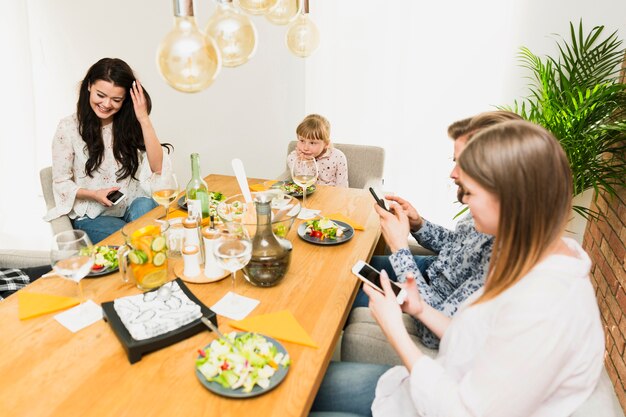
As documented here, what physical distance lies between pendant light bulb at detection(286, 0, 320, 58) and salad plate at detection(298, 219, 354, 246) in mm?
676

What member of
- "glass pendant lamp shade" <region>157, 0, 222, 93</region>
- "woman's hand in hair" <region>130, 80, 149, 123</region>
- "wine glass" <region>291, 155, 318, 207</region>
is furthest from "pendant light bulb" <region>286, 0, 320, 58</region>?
"woman's hand in hair" <region>130, 80, 149, 123</region>

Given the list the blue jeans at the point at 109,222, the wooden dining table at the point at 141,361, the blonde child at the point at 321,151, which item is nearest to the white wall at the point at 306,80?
the blonde child at the point at 321,151

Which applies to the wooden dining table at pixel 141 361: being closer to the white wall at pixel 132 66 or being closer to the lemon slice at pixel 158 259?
the lemon slice at pixel 158 259

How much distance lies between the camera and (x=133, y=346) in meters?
1.05

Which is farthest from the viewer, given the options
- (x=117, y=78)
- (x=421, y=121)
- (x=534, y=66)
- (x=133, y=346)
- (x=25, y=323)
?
(x=421, y=121)

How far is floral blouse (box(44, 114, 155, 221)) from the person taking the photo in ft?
7.31

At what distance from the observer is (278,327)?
A: 1.20 m

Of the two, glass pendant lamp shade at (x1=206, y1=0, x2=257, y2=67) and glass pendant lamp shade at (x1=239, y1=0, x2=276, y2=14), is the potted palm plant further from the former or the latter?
glass pendant lamp shade at (x1=206, y1=0, x2=257, y2=67)

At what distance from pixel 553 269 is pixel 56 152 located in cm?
222

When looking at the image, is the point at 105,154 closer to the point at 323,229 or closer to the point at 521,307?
the point at 323,229

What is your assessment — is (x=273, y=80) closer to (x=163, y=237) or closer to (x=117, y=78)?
A: (x=117, y=78)

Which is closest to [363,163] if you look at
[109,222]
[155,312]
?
[109,222]

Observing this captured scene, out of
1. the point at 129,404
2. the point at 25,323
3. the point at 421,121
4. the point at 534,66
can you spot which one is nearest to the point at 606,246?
the point at 534,66

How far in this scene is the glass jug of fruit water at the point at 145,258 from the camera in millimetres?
1335
